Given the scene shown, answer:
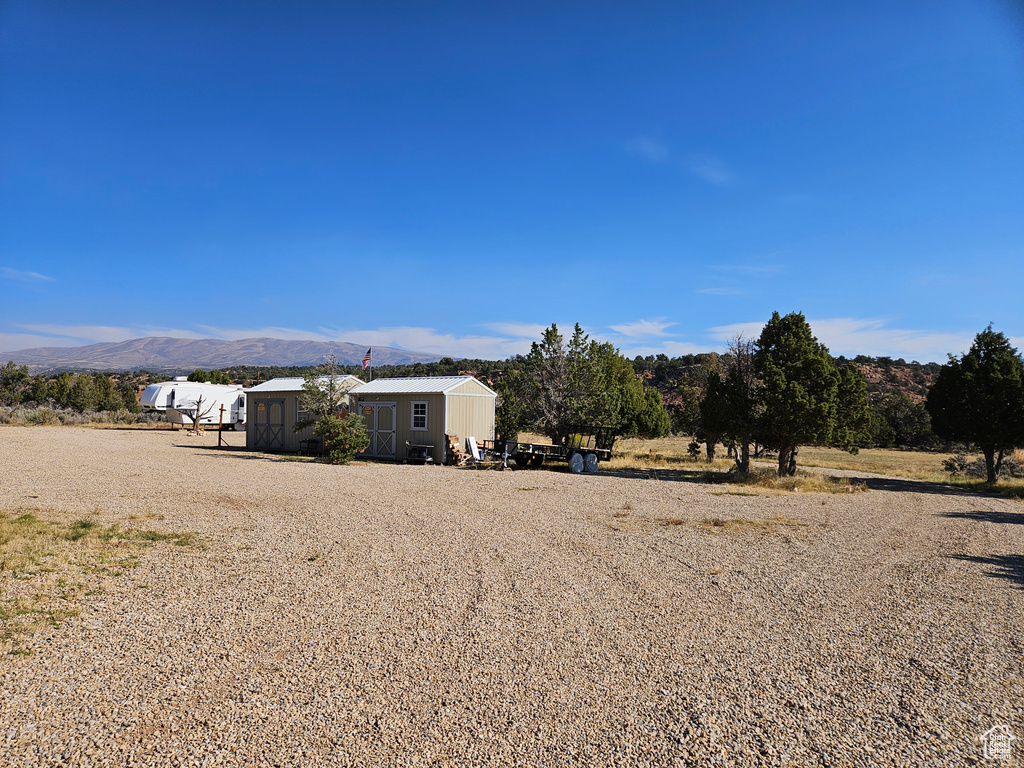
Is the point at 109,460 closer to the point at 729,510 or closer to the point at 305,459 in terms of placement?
the point at 305,459

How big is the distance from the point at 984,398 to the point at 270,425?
24997mm

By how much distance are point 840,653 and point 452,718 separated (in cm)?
332

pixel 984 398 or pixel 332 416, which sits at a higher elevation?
pixel 984 398

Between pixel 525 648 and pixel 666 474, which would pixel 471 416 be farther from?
pixel 525 648

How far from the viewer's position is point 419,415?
2122cm

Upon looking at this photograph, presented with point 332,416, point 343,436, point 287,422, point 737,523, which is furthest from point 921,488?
point 287,422

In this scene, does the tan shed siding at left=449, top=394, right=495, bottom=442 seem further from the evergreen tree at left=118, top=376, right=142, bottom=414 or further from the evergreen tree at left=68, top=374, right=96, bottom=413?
the evergreen tree at left=68, top=374, right=96, bottom=413

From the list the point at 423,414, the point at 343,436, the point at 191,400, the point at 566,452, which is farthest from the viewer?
the point at 191,400

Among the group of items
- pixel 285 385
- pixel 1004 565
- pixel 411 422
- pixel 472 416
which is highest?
pixel 285 385

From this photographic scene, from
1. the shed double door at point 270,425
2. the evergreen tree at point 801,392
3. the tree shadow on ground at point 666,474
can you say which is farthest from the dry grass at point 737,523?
the shed double door at point 270,425

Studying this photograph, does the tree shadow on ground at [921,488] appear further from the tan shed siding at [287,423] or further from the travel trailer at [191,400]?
the travel trailer at [191,400]

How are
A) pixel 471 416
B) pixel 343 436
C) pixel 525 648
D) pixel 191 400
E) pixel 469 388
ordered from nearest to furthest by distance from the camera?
pixel 525 648 < pixel 343 436 < pixel 469 388 < pixel 471 416 < pixel 191 400

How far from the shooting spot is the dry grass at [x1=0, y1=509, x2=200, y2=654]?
5355 mm

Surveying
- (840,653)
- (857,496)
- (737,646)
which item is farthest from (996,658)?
(857,496)
